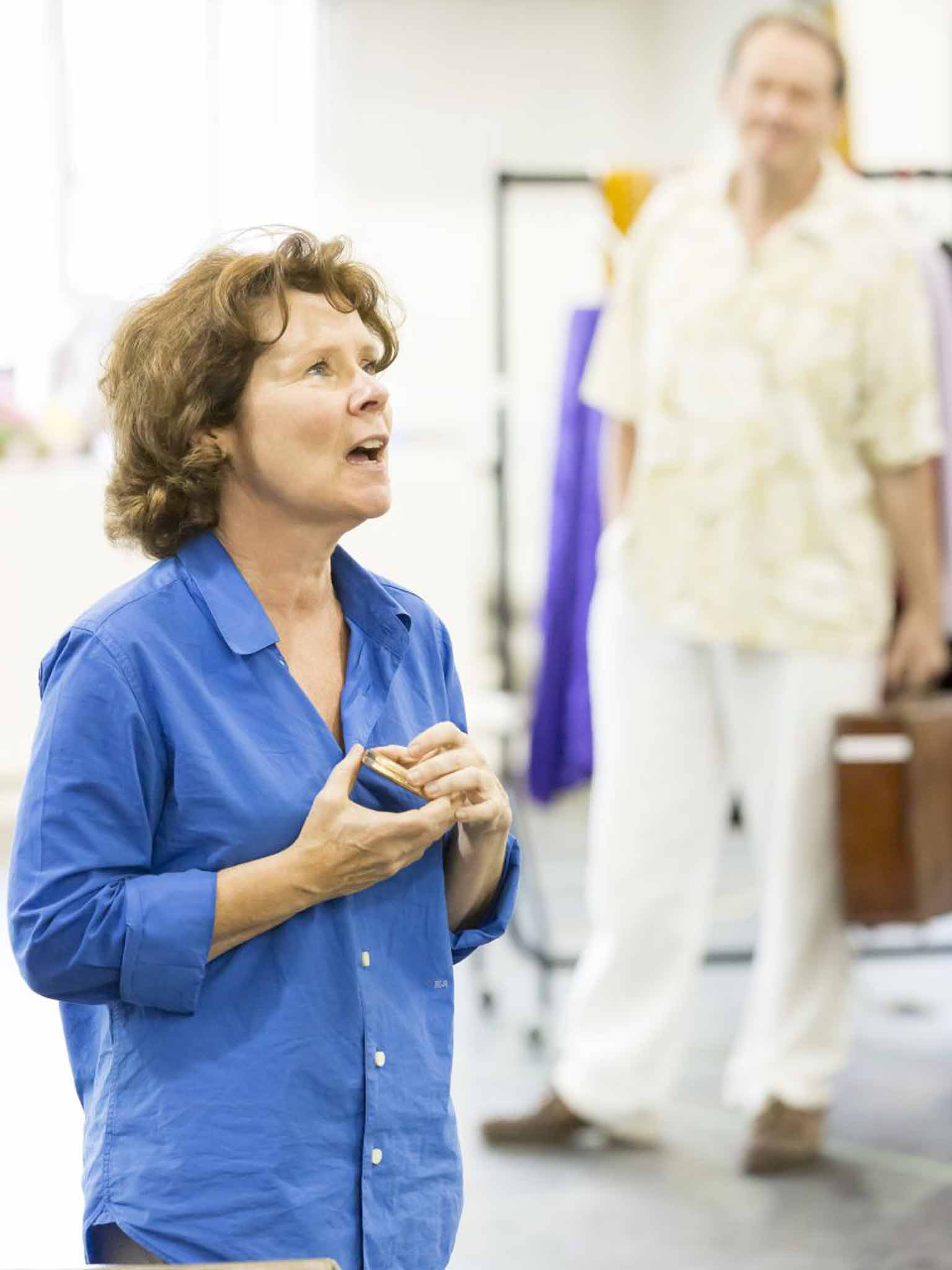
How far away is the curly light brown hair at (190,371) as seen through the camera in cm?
124

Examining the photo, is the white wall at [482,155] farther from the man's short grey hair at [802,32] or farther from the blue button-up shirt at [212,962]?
the blue button-up shirt at [212,962]

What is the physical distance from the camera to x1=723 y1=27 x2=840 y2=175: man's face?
8.53ft

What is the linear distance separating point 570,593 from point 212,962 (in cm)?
335

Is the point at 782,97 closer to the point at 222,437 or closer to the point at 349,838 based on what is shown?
the point at 222,437

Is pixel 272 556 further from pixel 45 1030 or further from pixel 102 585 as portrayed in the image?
pixel 102 585

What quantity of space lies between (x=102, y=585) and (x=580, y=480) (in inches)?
69.0

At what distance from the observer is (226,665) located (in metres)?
1.21

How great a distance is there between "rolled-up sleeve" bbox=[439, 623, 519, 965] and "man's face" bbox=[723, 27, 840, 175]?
1.51m

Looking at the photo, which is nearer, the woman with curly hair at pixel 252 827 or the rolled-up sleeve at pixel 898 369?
the woman with curly hair at pixel 252 827

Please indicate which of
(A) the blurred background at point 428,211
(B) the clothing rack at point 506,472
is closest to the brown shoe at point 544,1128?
(B) the clothing rack at point 506,472

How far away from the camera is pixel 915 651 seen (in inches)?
110

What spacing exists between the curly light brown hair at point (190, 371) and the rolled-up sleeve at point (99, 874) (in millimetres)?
158

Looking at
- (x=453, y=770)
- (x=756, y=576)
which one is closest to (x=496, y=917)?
(x=453, y=770)

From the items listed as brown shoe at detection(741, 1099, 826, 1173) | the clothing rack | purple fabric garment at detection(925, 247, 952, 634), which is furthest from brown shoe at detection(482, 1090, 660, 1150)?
purple fabric garment at detection(925, 247, 952, 634)
